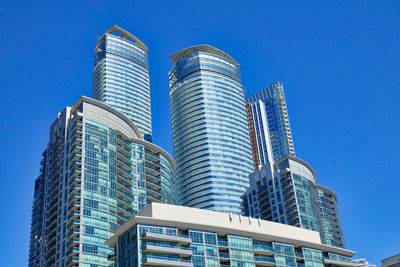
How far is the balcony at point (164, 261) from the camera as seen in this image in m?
106

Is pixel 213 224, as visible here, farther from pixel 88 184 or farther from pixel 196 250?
pixel 88 184

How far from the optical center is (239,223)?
124 m

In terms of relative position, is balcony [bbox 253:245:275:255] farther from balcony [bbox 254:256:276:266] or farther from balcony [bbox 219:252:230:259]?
balcony [bbox 219:252:230:259]

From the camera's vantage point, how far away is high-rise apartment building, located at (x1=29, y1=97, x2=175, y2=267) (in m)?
143

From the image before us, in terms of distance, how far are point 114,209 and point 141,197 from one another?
20.3 m

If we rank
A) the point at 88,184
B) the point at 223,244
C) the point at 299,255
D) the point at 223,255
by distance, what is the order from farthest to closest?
1. the point at 88,184
2. the point at 299,255
3. the point at 223,244
4. the point at 223,255

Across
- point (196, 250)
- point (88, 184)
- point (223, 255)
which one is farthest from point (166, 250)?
point (88, 184)

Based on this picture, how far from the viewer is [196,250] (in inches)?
4461

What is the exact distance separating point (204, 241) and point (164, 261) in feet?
39.1

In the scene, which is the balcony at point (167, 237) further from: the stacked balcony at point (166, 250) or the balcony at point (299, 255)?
the balcony at point (299, 255)

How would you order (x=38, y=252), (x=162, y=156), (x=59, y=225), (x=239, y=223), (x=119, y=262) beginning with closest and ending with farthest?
(x=119, y=262) → (x=239, y=223) → (x=59, y=225) → (x=38, y=252) → (x=162, y=156)

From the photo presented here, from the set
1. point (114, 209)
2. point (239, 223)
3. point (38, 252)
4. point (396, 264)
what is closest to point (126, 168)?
point (114, 209)

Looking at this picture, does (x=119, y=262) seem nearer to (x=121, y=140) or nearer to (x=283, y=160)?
(x=121, y=140)

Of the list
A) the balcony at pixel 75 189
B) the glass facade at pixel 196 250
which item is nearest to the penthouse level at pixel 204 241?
the glass facade at pixel 196 250
